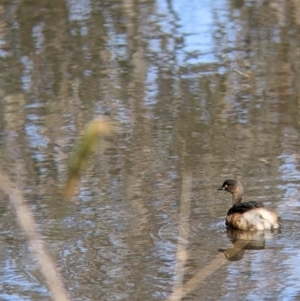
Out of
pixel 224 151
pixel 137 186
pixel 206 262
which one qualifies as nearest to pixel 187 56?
pixel 224 151

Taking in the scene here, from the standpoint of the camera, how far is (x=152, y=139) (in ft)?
30.0

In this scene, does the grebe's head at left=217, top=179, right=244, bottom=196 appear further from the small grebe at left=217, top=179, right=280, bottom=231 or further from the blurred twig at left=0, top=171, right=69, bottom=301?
the blurred twig at left=0, top=171, right=69, bottom=301

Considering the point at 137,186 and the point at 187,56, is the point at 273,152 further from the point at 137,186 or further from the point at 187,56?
the point at 187,56

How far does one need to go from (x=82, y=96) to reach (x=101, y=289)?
5.08m

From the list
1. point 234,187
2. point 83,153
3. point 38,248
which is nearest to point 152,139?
point 234,187

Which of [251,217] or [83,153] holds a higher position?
[83,153]

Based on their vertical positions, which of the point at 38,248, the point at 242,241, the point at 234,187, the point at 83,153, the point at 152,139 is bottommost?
the point at 152,139

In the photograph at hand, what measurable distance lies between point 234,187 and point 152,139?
6.63 ft

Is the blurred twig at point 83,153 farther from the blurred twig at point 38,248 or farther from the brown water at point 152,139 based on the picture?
the brown water at point 152,139

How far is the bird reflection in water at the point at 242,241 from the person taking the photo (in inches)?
256

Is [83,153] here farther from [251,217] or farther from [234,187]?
[234,187]

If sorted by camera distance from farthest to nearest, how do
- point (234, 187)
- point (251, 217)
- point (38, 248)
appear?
1. point (234, 187)
2. point (251, 217)
3. point (38, 248)

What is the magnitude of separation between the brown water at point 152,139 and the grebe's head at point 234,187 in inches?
6.8

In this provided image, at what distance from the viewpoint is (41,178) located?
8219mm
